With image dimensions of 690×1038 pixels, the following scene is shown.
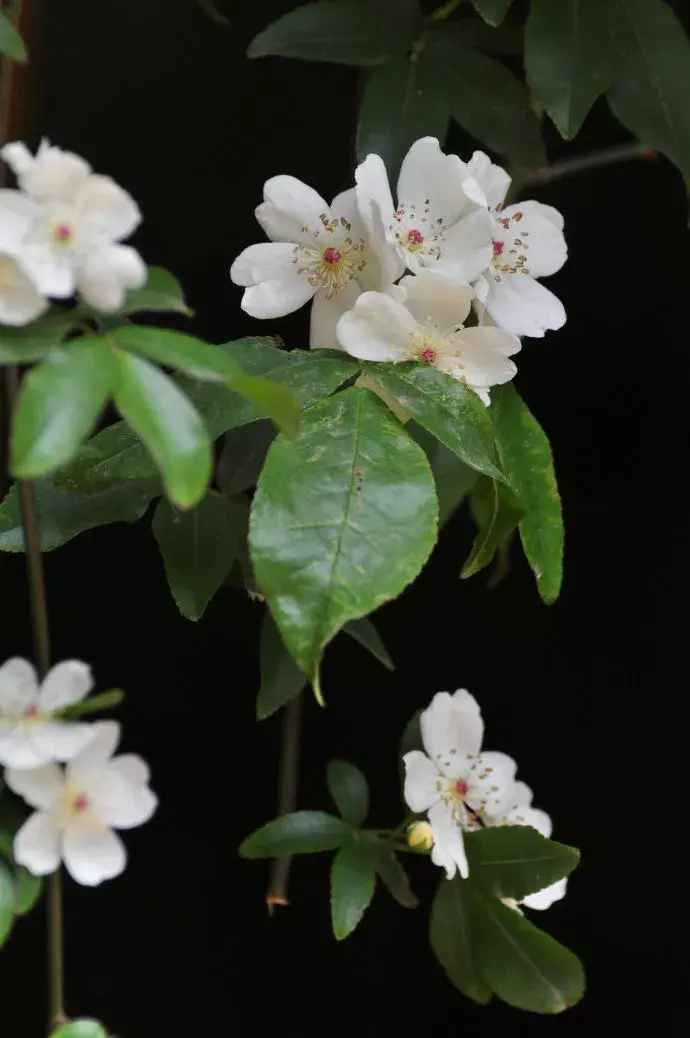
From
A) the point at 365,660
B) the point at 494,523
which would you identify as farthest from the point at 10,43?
the point at 365,660

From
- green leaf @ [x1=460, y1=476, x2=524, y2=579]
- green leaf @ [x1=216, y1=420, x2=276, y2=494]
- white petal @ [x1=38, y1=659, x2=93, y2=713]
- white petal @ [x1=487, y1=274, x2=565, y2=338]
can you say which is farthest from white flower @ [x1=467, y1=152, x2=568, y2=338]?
white petal @ [x1=38, y1=659, x2=93, y2=713]

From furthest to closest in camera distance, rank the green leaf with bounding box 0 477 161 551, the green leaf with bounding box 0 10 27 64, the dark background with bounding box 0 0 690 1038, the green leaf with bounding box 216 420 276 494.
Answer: the dark background with bounding box 0 0 690 1038
the green leaf with bounding box 216 420 276 494
the green leaf with bounding box 0 477 161 551
the green leaf with bounding box 0 10 27 64

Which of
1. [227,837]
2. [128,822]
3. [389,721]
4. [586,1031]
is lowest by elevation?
[586,1031]

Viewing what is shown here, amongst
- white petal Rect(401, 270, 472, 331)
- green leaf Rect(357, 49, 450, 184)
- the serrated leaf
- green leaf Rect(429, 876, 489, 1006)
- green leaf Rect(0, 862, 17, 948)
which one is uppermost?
green leaf Rect(357, 49, 450, 184)

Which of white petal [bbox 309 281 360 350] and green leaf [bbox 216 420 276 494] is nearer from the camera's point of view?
white petal [bbox 309 281 360 350]

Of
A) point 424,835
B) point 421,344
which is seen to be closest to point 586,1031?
point 424,835

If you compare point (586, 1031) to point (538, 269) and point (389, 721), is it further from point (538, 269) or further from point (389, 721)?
point (538, 269)

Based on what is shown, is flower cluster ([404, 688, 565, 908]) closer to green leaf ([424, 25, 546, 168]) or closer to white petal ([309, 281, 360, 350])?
white petal ([309, 281, 360, 350])

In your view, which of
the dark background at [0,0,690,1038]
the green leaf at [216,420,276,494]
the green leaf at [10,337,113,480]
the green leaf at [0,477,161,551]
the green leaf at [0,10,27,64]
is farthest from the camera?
the dark background at [0,0,690,1038]
